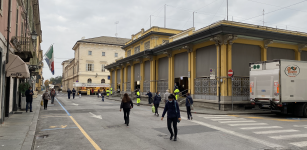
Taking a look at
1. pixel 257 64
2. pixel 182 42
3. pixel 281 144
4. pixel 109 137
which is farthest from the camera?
pixel 182 42

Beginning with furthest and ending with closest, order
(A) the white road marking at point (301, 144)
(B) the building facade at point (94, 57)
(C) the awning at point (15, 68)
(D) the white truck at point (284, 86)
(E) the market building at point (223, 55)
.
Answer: (B) the building facade at point (94, 57), (E) the market building at point (223, 55), (D) the white truck at point (284, 86), (C) the awning at point (15, 68), (A) the white road marking at point (301, 144)

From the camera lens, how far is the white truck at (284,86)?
14.0m

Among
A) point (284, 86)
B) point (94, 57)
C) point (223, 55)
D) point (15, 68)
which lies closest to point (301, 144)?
point (284, 86)

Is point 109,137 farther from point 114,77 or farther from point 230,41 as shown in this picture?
point 114,77

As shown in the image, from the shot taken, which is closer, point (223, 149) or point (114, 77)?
point (223, 149)

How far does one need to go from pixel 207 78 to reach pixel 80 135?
13922mm

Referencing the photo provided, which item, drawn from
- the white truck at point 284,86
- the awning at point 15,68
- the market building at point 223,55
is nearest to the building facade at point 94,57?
the market building at point 223,55

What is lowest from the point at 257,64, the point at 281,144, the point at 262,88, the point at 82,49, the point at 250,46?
the point at 281,144

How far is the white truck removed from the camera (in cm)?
1403

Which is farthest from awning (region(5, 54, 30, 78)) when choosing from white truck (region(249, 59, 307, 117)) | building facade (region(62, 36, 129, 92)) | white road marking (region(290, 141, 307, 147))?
building facade (region(62, 36, 129, 92))

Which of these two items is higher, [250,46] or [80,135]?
[250,46]


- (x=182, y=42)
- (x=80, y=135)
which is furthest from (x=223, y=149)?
(x=182, y=42)

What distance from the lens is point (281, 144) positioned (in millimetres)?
7316

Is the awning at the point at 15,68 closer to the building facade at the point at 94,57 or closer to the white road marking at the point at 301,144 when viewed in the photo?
the white road marking at the point at 301,144
